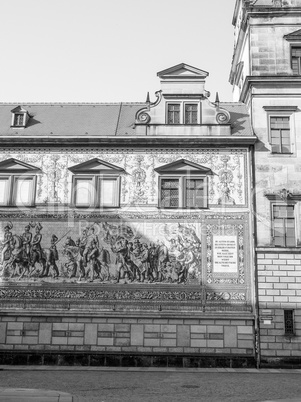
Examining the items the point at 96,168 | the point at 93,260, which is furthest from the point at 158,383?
the point at 96,168

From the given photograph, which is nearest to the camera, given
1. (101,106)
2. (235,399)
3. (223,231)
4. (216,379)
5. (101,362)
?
(235,399)

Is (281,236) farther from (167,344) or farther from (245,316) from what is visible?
(167,344)

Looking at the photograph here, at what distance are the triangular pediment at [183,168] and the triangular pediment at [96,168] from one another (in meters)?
1.76

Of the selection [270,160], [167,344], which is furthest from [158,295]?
[270,160]

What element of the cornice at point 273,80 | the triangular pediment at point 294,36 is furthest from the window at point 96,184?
the triangular pediment at point 294,36

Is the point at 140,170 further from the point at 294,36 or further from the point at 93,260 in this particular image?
the point at 294,36

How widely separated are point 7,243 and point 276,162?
1149 cm

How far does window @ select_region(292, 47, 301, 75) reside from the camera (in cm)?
2193

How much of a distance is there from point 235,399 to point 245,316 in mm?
6756

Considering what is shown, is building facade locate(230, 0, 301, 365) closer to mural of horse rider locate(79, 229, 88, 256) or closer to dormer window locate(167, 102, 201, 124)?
dormer window locate(167, 102, 201, 124)

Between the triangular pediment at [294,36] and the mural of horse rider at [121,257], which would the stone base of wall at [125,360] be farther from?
the triangular pediment at [294,36]

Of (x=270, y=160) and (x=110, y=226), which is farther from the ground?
(x=270, y=160)

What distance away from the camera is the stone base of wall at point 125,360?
1892cm

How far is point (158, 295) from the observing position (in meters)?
19.6
